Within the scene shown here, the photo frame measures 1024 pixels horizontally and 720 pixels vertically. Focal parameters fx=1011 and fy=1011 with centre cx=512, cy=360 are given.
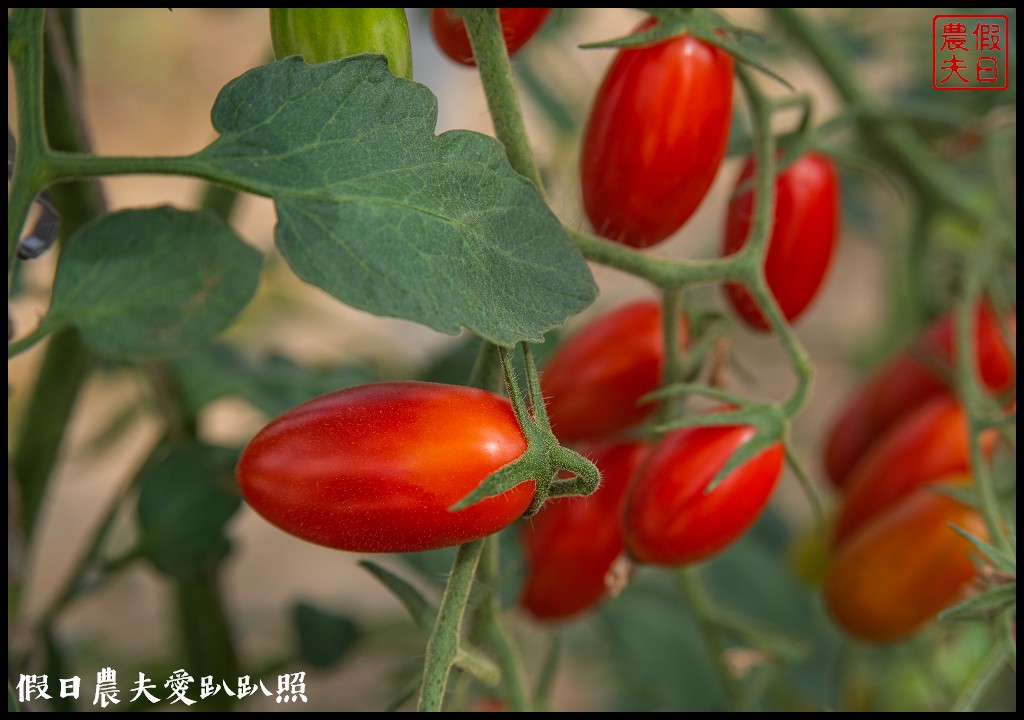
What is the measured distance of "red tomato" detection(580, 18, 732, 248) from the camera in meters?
0.35

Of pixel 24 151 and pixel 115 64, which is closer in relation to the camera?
pixel 24 151


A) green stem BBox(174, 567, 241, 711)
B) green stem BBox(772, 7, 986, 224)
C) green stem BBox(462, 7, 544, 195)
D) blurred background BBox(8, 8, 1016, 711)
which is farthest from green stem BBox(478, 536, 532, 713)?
green stem BBox(772, 7, 986, 224)

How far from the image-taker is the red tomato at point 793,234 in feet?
1.38

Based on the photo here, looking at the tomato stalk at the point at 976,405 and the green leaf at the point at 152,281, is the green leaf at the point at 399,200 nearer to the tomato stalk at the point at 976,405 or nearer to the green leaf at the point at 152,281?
the green leaf at the point at 152,281

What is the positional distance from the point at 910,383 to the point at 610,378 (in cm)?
23

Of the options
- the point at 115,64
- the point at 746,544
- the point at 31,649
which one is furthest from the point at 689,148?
the point at 115,64

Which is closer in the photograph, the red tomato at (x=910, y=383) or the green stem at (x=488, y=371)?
the green stem at (x=488, y=371)

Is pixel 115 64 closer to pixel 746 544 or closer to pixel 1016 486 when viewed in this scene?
pixel 746 544

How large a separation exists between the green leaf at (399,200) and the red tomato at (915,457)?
12.4 inches

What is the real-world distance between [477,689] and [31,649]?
247mm

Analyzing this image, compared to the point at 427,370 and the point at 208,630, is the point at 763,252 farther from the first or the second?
the point at 208,630

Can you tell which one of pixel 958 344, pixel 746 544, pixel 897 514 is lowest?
pixel 746 544

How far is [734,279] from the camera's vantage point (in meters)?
0.36

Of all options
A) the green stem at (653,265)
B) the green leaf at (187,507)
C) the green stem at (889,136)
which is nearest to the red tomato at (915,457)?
the green stem at (889,136)
